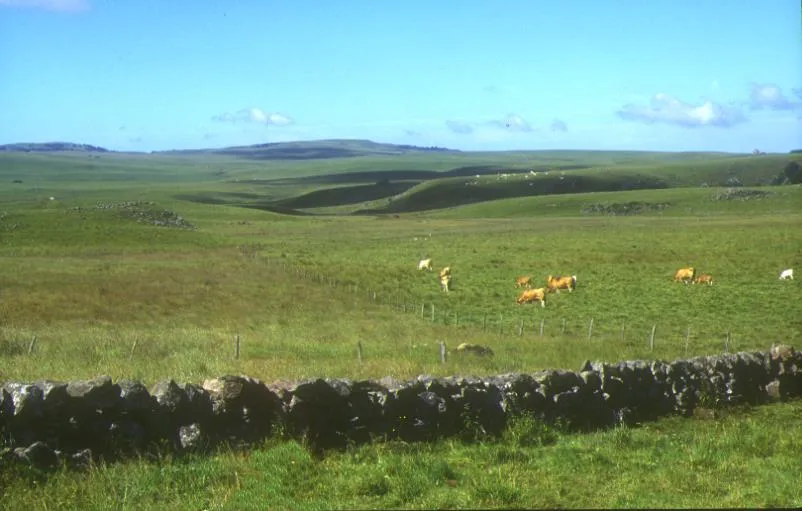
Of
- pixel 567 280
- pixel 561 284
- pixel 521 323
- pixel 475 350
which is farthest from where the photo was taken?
pixel 567 280

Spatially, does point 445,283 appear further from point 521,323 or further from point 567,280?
point 521,323

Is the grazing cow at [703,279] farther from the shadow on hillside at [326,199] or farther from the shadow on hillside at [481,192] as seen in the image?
the shadow on hillside at [326,199]

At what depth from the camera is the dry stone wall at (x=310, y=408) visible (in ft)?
31.0

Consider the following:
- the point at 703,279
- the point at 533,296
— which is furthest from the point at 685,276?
the point at 533,296

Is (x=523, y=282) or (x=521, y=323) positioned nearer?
(x=521, y=323)

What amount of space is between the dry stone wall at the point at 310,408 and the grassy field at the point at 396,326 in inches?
18.9

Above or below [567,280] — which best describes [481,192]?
above

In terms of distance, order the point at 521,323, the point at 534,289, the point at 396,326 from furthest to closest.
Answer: the point at 534,289, the point at 396,326, the point at 521,323

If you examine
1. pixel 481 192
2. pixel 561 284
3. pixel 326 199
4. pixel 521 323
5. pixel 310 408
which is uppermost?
pixel 310 408

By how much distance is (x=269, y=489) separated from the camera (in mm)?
8734

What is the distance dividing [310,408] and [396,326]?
19778 millimetres

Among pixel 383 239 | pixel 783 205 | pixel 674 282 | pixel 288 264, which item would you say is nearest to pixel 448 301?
pixel 674 282

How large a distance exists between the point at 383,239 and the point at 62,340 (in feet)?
197

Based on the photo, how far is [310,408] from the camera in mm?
10805
